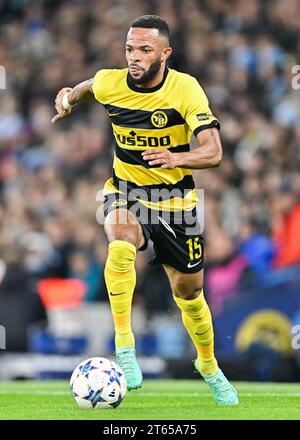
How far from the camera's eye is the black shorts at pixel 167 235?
8.73m

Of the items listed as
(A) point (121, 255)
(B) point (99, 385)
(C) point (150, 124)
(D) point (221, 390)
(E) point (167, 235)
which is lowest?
(D) point (221, 390)

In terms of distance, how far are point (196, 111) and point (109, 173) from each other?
831cm

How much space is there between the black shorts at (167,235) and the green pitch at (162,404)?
3.38 ft

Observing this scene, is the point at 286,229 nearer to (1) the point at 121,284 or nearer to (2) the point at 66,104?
(2) the point at 66,104

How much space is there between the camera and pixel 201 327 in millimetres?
8844

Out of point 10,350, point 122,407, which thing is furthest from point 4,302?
point 122,407

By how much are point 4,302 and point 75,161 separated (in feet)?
12.9

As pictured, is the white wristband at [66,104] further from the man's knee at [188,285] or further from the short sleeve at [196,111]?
the man's knee at [188,285]

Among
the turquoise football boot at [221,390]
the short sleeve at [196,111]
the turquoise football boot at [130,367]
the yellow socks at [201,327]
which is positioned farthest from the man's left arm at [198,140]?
the turquoise football boot at [221,390]

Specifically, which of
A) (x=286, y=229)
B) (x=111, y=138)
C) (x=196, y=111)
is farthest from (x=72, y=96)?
(x=111, y=138)

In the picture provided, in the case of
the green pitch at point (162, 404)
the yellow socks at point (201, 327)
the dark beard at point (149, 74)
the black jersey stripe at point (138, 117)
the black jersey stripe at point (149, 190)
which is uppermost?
the dark beard at point (149, 74)

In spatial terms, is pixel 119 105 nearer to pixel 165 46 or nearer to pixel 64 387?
pixel 165 46

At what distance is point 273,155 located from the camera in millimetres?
→ 15203

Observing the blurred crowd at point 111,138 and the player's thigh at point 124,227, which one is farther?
the blurred crowd at point 111,138
